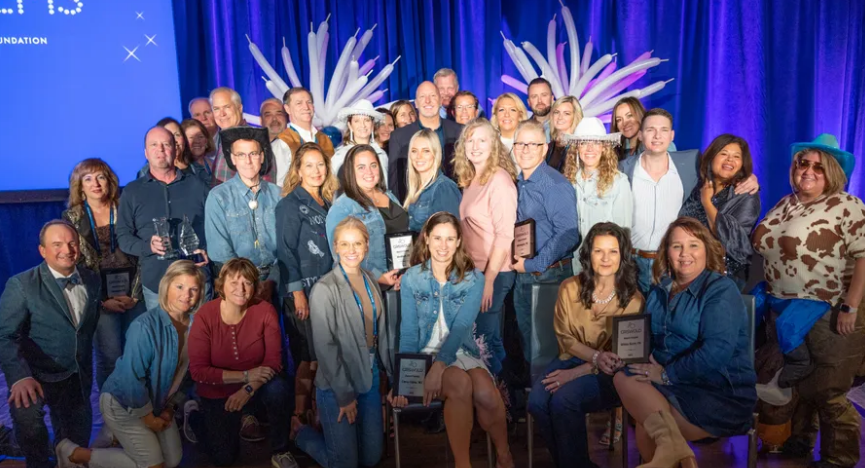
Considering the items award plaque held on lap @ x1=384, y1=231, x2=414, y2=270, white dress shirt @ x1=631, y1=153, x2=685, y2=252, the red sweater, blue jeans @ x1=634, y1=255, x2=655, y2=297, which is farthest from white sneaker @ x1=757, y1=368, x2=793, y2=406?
the red sweater

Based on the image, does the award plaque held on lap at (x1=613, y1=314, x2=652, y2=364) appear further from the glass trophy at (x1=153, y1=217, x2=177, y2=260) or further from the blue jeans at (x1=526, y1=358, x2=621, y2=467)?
the glass trophy at (x1=153, y1=217, x2=177, y2=260)

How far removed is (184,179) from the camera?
368 cm

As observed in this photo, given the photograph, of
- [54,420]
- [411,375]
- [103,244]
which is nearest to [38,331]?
[54,420]

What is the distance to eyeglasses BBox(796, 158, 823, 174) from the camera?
3080 mm

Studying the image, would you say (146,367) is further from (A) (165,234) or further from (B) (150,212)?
(B) (150,212)

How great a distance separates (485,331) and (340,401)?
82cm

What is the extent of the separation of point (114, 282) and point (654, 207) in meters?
3.00

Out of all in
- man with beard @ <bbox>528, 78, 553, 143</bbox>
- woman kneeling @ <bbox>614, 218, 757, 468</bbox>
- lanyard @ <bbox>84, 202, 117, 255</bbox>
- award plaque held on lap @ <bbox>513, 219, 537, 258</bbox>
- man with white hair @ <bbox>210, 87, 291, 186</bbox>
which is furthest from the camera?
man with beard @ <bbox>528, 78, 553, 143</bbox>

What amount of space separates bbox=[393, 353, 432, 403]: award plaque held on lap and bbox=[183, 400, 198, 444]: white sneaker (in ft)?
4.18

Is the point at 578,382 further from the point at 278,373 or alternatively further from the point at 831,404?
the point at 278,373

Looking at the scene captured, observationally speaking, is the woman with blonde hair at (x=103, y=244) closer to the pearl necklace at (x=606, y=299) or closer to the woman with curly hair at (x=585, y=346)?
the woman with curly hair at (x=585, y=346)

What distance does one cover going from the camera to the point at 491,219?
3.41 m

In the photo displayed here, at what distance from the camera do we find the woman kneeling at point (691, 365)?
2701 millimetres

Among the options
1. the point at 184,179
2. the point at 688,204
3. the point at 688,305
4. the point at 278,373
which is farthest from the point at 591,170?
the point at 184,179
